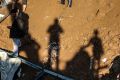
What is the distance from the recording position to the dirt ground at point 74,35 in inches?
336

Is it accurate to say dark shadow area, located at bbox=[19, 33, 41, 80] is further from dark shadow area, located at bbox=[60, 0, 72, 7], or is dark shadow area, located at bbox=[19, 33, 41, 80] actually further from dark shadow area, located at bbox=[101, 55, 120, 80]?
dark shadow area, located at bbox=[101, 55, 120, 80]

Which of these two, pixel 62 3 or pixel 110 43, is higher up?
pixel 62 3

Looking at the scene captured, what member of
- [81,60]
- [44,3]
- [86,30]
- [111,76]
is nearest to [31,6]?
[44,3]

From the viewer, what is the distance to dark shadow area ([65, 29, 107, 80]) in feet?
27.0

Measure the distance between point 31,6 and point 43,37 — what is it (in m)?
1.60

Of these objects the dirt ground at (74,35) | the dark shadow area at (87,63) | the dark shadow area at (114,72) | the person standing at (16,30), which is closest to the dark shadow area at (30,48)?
the dirt ground at (74,35)

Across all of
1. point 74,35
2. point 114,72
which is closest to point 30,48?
point 74,35

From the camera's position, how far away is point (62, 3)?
33.6 feet

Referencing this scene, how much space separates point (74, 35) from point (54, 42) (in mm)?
590

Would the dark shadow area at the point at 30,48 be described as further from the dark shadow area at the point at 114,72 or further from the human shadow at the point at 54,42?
the dark shadow area at the point at 114,72

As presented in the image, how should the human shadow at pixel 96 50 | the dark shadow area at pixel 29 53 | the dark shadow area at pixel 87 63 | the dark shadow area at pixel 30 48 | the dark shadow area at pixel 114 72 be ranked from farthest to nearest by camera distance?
the dark shadow area at pixel 30 48 → the dark shadow area at pixel 29 53 → the human shadow at pixel 96 50 → the dark shadow area at pixel 87 63 → the dark shadow area at pixel 114 72

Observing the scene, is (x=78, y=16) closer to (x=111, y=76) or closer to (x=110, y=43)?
(x=110, y=43)

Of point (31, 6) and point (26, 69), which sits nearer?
point (26, 69)

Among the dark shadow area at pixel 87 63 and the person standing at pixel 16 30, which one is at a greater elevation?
the person standing at pixel 16 30
